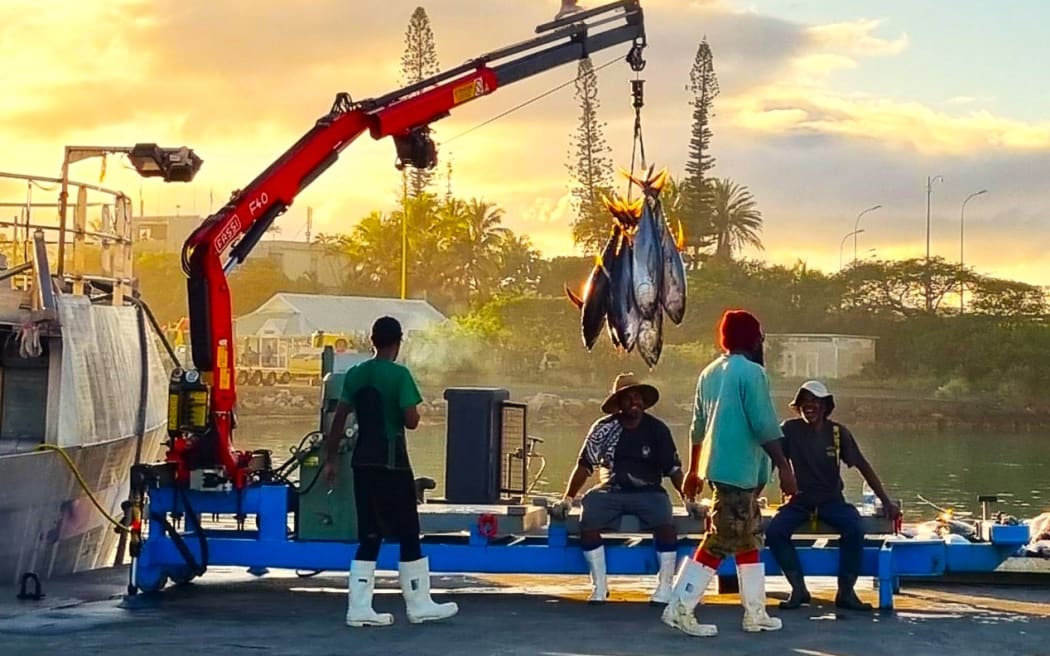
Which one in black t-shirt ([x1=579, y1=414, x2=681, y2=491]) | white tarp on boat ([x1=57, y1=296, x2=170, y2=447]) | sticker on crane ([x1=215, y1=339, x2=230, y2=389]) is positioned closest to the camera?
black t-shirt ([x1=579, y1=414, x2=681, y2=491])

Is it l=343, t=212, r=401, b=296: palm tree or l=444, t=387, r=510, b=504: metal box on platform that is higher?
l=343, t=212, r=401, b=296: palm tree

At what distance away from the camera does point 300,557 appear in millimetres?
11180

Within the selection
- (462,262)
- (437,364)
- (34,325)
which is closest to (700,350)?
(437,364)

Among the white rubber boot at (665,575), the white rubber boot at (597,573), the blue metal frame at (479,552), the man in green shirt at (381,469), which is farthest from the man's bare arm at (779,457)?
the man in green shirt at (381,469)

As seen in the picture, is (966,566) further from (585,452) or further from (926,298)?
(926,298)

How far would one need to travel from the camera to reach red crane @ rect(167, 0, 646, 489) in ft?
37.3

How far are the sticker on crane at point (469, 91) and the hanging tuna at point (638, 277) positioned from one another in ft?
5.42

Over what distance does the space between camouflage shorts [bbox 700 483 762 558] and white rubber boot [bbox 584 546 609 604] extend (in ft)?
5.01

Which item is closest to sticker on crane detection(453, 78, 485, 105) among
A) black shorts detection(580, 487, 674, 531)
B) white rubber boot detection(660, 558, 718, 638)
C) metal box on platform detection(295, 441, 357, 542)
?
metal box on platform detection(295, 441, 357, 542)

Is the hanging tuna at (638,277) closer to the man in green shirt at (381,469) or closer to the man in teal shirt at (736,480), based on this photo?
the man in teal shirt at (736,480)

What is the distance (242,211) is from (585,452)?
10.8ft

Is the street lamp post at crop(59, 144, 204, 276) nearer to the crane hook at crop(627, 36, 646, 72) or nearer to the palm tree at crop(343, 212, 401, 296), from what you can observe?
the crane hook at crop(627, 36, 646, 72)

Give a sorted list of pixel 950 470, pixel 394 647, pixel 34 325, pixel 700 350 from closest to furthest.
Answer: pixel 394 647
pixel 34 325
pixel 950 470
pixel 700 350

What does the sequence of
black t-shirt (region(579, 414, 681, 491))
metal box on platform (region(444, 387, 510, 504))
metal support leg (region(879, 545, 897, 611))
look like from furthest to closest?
metal box on platform (region(444, 387, 510, 504))
black t-shirt (region(579, 414, 681, 491))
metal support leg (region(879, 545, 897, 611))
